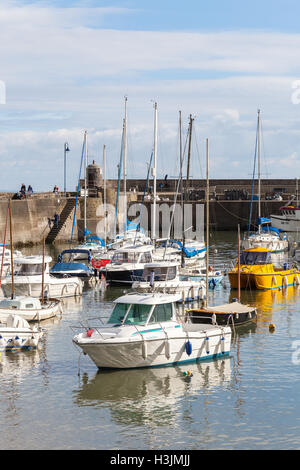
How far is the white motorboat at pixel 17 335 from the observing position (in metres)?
24.8

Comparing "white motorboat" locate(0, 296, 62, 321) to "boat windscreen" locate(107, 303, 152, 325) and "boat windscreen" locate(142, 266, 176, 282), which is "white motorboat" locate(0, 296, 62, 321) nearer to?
"boat windscreen" locate(107, 303, 152, 325)

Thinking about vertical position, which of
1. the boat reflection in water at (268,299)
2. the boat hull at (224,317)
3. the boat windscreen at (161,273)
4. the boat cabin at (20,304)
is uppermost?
the boat windscreen at (161,273)

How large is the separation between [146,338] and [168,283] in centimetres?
1314

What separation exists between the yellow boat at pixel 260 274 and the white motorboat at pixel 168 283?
3.22m

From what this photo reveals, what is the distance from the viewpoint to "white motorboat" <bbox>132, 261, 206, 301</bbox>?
116ft

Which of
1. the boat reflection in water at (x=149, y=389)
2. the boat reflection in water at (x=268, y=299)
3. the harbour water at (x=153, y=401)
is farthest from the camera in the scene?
the boat reflection in water at (x=268, y=299)

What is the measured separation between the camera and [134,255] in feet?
136

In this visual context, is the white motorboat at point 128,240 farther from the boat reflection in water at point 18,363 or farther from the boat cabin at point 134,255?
the boat reflection in water at point 18,363

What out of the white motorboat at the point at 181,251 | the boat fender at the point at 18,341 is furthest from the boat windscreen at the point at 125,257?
the boat fender at the point at 18,341

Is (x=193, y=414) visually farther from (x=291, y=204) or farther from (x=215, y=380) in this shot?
(x=291, y=204)

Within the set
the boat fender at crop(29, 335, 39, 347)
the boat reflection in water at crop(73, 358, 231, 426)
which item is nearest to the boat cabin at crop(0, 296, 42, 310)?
the boat fender at crop(29, 335, 39, 347)

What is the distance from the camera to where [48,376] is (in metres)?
22.7

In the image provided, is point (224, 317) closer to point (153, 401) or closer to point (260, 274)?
point (153, 401)

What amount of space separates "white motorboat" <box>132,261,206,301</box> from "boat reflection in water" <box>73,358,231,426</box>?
11.2 metres
